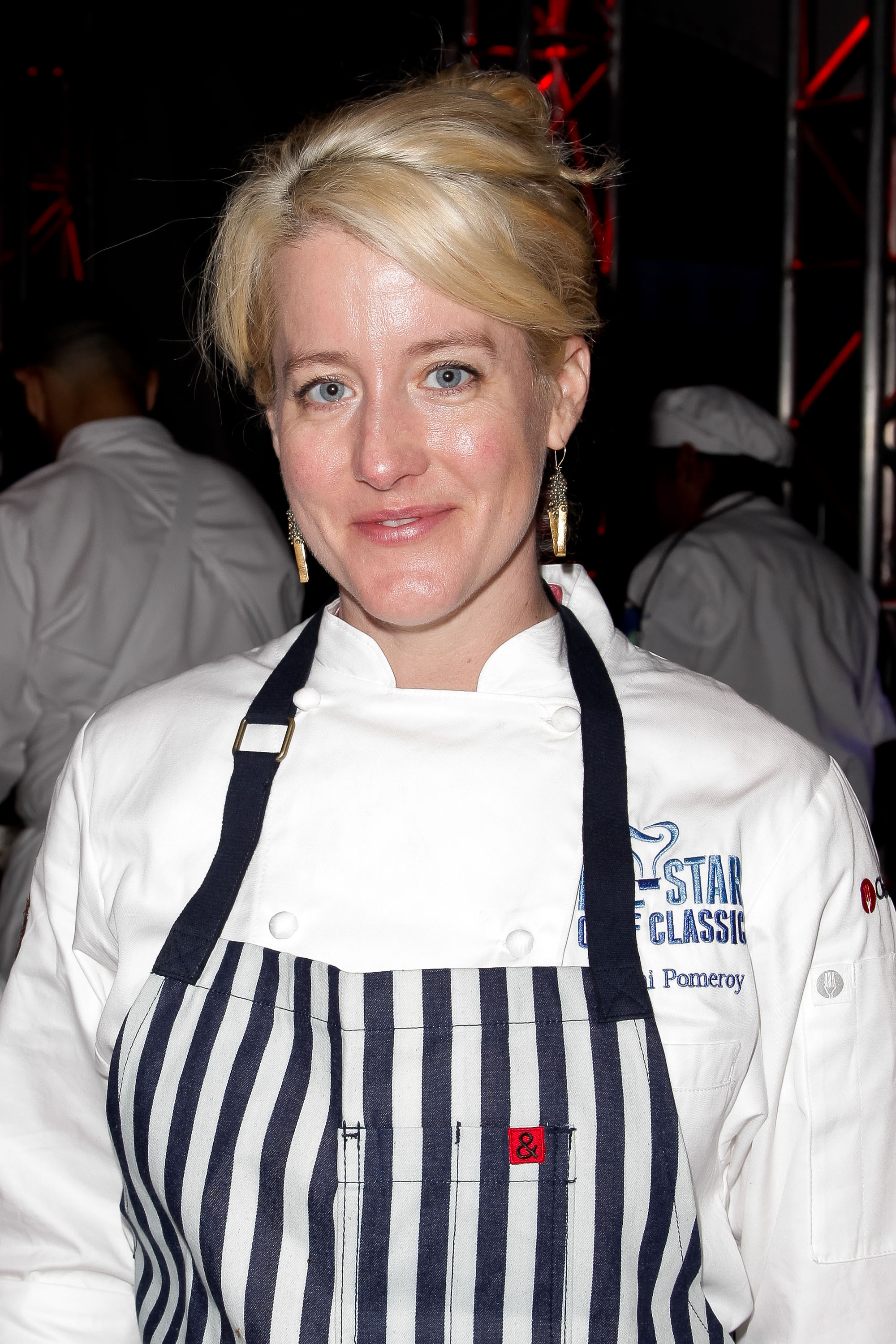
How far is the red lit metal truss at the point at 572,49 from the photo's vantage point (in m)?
4.25

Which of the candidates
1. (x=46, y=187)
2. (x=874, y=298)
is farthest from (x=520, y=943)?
(x=46, y=187)

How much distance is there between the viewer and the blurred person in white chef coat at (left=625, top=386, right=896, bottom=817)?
9.77 feet

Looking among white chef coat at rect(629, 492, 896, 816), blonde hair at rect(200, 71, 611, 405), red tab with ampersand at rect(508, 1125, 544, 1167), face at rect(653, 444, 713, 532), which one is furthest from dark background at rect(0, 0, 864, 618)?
red tab with ampersand at rect(508, 1125, 544, 1167)

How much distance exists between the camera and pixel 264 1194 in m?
0.97

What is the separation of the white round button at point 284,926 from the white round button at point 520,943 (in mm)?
178

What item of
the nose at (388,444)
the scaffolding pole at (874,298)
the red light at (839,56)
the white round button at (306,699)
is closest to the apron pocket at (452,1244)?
the white round button at (306,699)

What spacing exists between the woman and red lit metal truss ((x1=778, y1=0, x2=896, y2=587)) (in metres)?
3.29

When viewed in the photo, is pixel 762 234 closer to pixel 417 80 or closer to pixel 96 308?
pixel 96 308

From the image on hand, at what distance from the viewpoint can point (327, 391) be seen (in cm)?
108

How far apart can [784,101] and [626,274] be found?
2.56ft

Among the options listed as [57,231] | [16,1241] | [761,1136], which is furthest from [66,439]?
[57,231]

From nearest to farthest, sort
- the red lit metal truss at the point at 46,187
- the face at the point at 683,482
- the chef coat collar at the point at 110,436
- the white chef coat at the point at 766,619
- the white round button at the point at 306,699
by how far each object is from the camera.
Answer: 1. the white round button at the point at 306,699
2. the chef coat collar at the point at 110,436
3. the white chef coat at the point at 766,619
4. the face at the point at 683,482
5. the red lit metal truss at the point at 46,187

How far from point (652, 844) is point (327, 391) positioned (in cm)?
48

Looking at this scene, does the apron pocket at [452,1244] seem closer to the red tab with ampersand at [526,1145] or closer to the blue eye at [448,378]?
the red tab with ampersand at [526,1145]
